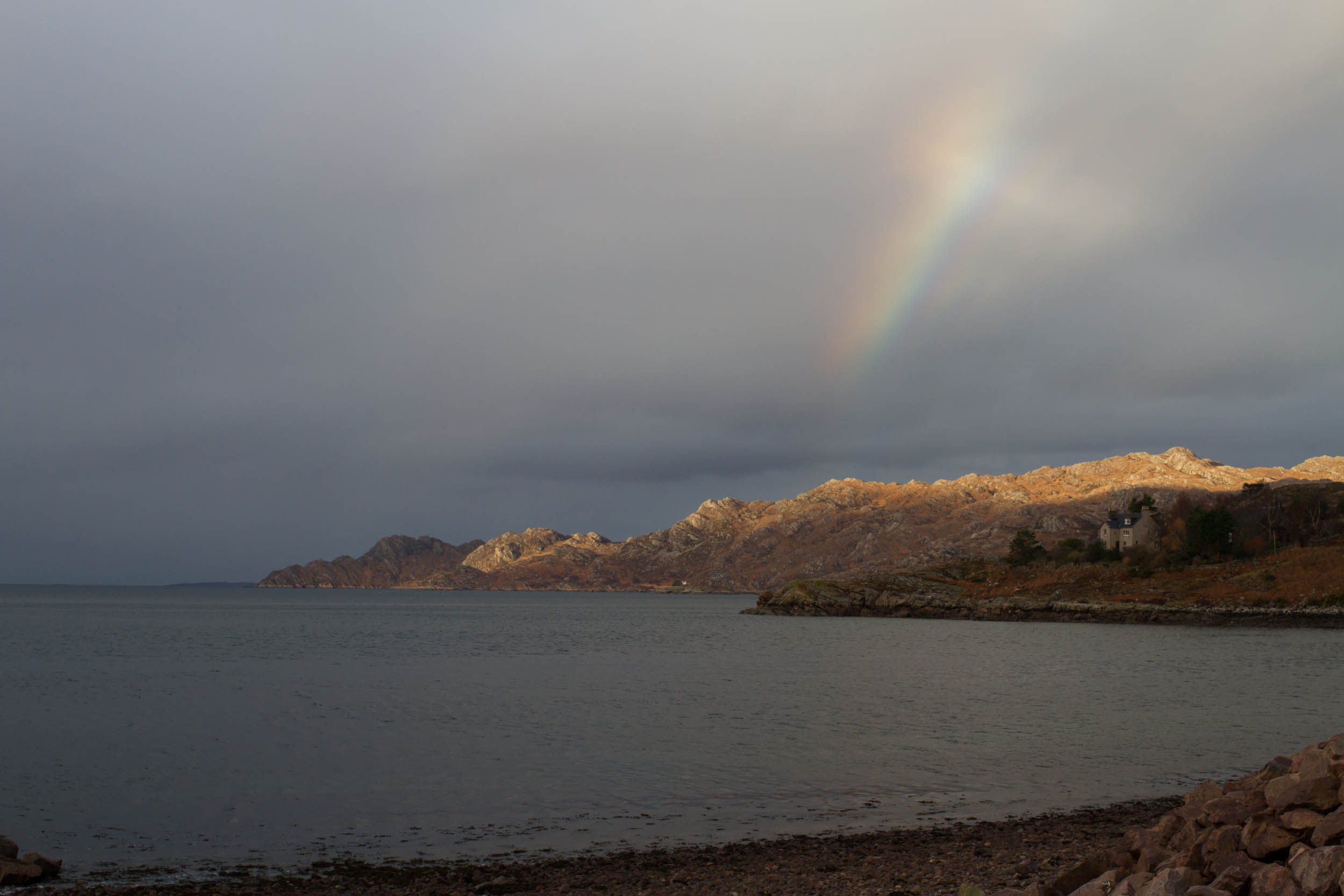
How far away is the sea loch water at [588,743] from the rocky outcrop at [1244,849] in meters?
8.37

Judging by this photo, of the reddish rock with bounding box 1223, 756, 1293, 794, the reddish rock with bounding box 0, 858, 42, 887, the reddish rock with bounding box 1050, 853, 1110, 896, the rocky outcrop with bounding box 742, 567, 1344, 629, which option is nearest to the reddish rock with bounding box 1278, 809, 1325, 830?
the reddish rock with bounding box 1050, 853, 1110, 896

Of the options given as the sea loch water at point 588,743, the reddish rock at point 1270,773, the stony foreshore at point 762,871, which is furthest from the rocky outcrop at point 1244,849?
the sea loch water at point 588,743

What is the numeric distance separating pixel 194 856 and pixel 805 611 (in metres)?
155

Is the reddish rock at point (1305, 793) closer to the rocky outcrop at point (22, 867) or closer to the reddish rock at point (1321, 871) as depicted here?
the reddish rock at point (1321, 871)

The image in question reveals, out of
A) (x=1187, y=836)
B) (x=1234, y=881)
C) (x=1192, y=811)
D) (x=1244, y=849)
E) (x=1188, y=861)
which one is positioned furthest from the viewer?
(x=1192, y=811)

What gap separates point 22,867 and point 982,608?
137725 mm

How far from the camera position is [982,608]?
13862 centimetres

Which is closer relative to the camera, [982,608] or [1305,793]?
[1305,793]

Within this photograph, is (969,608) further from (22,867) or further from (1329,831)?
(22,867)

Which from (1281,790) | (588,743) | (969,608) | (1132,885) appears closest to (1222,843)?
(1281,790)

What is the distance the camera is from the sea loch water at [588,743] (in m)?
20.9

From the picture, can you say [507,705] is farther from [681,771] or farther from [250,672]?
[250,672]

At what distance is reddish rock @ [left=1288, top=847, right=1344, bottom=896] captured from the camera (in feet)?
30.6

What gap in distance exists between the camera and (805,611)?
551 ft
